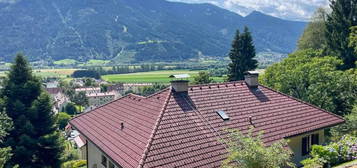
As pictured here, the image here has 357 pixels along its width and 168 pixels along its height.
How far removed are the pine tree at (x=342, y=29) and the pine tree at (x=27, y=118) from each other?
93.6ft

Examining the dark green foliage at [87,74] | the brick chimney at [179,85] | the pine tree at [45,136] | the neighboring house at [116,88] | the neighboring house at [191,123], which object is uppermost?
the brick chimney at [179,85]

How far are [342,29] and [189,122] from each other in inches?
1051

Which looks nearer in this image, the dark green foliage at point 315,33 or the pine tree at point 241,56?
the pine tree at point 241,56

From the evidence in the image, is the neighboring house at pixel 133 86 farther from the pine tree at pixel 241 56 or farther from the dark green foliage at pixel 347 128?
the dark green foliage at pixel 347 128

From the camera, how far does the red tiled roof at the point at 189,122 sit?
468 inches

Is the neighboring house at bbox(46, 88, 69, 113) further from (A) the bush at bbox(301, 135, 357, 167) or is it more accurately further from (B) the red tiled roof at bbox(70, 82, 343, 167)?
(A) the bush at bbox(301, 135, 357, 167)

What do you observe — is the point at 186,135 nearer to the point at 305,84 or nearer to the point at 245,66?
the point at 305,84

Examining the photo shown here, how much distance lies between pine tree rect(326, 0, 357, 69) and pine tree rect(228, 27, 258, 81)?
12773 millimetres

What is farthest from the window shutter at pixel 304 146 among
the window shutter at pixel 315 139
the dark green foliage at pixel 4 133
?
the dark green foliage at pixel 4 133

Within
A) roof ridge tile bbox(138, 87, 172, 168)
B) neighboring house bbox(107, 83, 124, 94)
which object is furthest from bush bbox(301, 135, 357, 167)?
neighboring house bbox(107, 83, 124, 94)

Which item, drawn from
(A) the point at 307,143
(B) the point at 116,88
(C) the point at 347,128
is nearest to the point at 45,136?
(A) the point at 307,143

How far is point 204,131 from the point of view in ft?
43.9

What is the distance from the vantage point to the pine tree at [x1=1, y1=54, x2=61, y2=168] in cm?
2155

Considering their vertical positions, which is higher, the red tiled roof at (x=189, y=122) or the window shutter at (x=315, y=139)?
the red tiled roof at (x=189, y=122)
